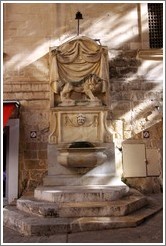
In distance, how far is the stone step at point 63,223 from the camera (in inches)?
138

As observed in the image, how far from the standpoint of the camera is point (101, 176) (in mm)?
5414

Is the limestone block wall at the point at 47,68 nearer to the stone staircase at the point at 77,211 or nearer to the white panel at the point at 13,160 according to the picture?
the white panel at the point at 13,160

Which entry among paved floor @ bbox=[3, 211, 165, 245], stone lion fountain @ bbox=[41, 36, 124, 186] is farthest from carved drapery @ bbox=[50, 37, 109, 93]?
paved floor @ bbox=[3, 211, 165, 245]

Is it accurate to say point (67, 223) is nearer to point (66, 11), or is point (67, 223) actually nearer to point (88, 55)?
point (88, 55)

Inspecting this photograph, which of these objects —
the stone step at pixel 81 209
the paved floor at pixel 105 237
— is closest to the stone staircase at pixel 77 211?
the stone step at pixel 81 209

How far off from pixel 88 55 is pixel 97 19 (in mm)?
1562

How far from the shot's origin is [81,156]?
5035 mm

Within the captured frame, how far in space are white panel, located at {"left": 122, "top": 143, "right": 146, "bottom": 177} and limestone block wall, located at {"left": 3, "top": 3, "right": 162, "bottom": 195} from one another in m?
0.24

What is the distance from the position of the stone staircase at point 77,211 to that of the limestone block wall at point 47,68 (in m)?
2.11

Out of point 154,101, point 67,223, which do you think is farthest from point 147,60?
point 67,223

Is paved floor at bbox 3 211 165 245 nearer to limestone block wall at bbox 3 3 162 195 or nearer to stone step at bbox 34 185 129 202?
stone step at bbox 34 185 129 202

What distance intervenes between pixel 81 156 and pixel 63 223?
5.38 ft

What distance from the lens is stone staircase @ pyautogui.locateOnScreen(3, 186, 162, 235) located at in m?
3.57

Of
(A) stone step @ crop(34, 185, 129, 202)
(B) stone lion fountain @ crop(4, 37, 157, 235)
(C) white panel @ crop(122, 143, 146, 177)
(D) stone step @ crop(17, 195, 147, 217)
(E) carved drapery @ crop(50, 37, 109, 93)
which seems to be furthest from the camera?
(C) white panel @ crop(122, 143, 146, 177)
